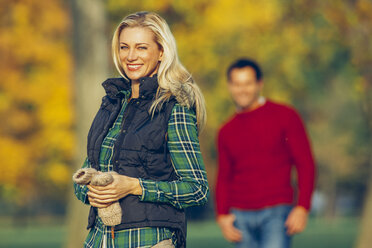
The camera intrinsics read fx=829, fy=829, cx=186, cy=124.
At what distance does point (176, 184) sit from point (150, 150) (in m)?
0.21

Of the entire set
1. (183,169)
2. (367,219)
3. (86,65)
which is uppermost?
(86,65)

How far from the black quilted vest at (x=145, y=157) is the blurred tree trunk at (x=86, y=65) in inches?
441

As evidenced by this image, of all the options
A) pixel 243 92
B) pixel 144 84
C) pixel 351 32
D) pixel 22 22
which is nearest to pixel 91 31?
pixel 351 32

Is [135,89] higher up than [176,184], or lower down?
higher up

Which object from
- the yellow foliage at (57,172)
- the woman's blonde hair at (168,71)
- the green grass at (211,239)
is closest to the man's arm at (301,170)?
the woman's blonde hair at (168,71)

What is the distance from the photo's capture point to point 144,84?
4.06 meters

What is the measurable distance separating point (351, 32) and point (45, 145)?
19.1 meters

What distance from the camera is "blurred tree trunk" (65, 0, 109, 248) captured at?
50.4 feet

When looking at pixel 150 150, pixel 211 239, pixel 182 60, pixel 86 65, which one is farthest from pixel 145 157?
pixel 182 60

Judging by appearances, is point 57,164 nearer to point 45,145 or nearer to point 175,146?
point 45,145

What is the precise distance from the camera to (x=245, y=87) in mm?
7746

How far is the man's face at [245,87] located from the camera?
7.74m

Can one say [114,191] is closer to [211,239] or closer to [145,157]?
[145,157]

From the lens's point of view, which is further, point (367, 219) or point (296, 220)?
point (367, 219)
